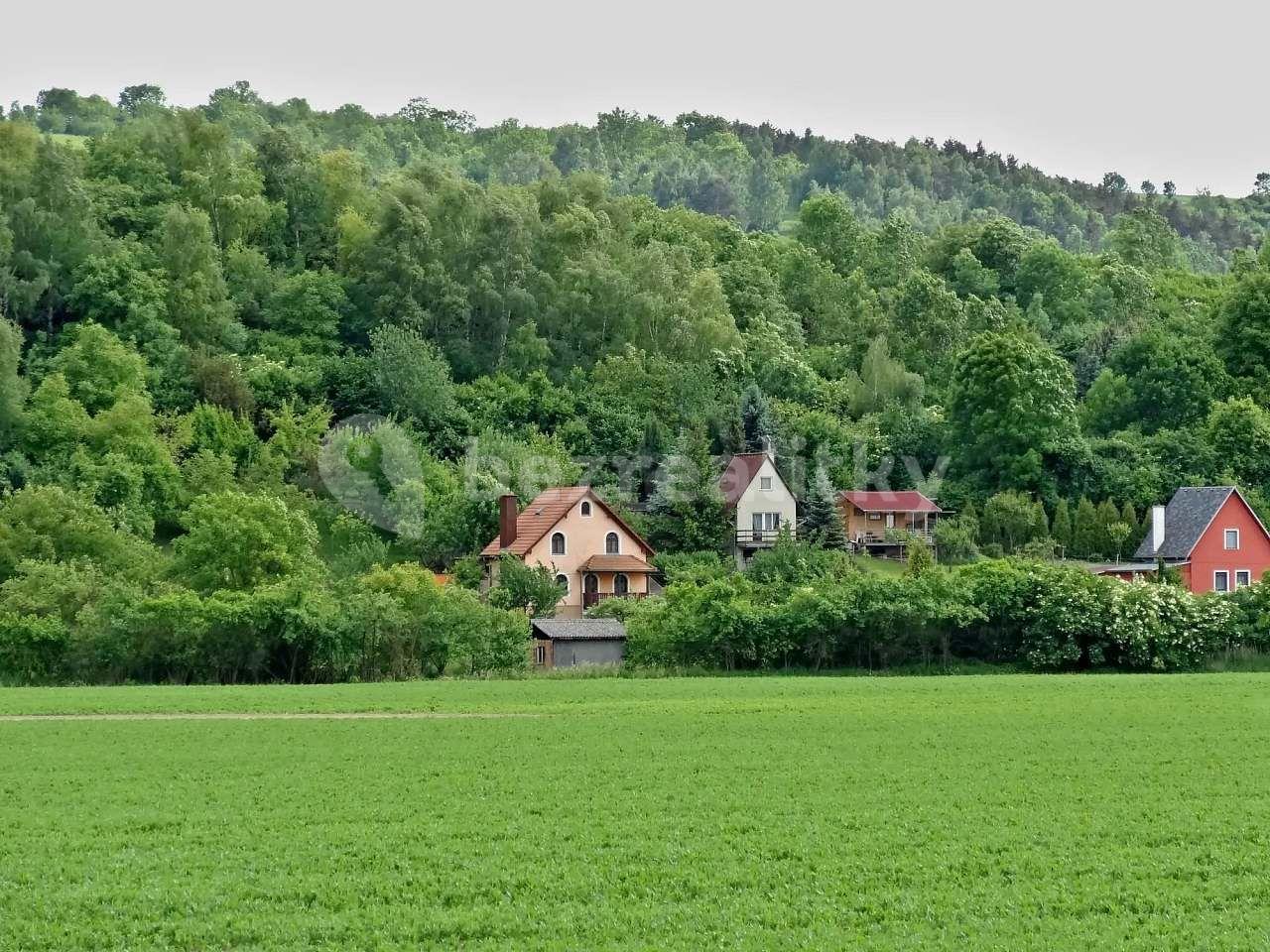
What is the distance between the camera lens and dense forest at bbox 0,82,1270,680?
2458 inches

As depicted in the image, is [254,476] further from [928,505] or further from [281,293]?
[928,505]

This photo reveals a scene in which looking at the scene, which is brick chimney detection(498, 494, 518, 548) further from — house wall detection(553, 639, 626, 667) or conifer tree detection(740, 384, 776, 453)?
conifer tree detection(740, 384, 776, 453)

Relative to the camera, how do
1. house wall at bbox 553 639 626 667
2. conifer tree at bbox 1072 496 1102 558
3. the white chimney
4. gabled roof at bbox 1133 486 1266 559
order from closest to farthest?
1. house wall at bbox 553 639 626 667
2. gabled roof at bbox 1133 486 1266 559
3. the white chimney
4. conifer tree at bbox 1072 496 1102 558

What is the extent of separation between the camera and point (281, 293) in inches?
3479

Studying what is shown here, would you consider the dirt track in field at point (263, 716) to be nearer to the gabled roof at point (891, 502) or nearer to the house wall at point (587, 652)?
the house wall at point (587, 652)

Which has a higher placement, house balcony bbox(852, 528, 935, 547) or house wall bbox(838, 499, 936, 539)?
house wall bbox(838, 499, 936, 539)

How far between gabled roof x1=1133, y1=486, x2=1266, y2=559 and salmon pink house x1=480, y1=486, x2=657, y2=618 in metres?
20.4

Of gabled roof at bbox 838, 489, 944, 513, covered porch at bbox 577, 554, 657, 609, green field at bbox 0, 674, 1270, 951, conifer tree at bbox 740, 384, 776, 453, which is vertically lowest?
green field at bbox 0, 674, 1270, 951

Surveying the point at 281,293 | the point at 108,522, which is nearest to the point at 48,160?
the point at 281,293

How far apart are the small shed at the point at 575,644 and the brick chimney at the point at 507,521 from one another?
41.6ft

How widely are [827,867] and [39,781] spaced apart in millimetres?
12621

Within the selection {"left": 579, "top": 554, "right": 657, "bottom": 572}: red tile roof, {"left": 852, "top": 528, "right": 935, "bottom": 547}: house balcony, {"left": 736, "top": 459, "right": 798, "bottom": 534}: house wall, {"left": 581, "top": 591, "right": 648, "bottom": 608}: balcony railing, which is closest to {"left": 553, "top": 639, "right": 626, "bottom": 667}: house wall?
{"left": 581, "top": 591, "right": 648, "bottom": 608}: balcony railing

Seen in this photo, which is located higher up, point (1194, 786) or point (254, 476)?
point (254, 476)

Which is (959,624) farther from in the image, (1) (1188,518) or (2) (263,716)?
(1) (1188,518)
